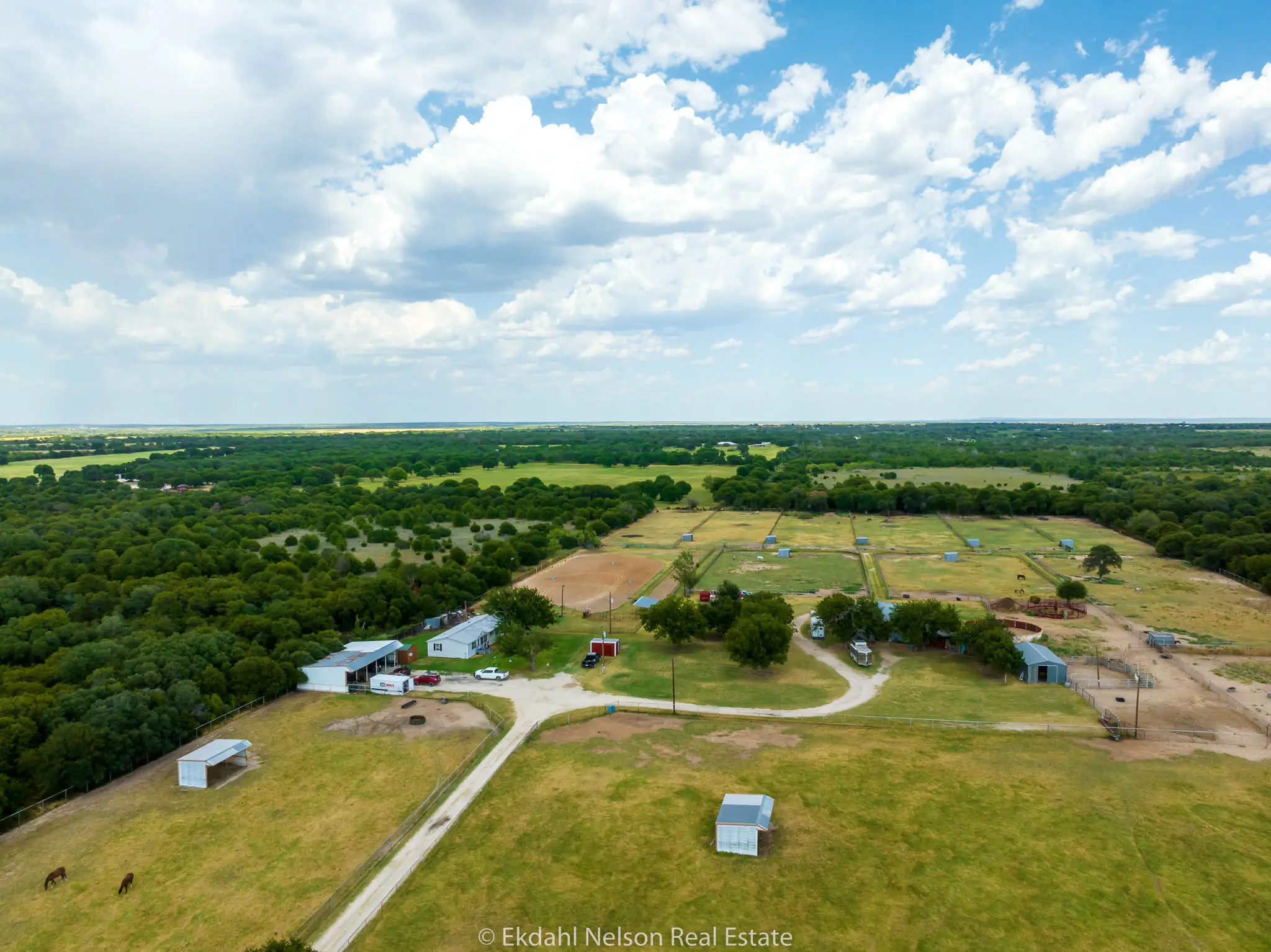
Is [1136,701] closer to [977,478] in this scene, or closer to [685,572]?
[685,572]

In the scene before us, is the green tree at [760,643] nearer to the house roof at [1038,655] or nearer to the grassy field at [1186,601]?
the house roof at [1038,655]

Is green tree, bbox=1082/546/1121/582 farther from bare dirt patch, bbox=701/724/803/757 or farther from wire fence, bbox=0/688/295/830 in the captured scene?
wire fence, bbox=0/688/295/830

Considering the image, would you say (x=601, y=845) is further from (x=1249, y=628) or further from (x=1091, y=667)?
(x=1249, y=628)

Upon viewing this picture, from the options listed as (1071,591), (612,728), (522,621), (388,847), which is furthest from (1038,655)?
(388,847)

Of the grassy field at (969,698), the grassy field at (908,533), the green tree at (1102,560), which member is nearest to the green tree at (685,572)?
the grassy field at (969,698)

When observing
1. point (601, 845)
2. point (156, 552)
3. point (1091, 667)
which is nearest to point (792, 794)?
point (601, 845)
